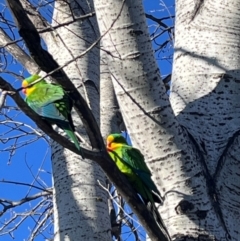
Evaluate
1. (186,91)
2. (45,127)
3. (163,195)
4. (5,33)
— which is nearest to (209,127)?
(186,91)

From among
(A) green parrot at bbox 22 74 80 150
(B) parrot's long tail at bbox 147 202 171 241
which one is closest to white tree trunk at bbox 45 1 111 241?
(A) green parrot at bbox 22 74 80 150

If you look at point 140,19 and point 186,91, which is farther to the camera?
point 186,91

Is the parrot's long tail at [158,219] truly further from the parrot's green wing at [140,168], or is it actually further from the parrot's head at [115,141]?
the parrot's head at [115,141]

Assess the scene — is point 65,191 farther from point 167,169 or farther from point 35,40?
point 35,40

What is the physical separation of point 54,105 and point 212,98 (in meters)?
0.51

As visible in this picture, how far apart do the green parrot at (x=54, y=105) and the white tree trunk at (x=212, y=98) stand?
1.19ft

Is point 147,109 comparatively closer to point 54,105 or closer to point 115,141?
point 54,105

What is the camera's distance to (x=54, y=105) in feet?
6.16

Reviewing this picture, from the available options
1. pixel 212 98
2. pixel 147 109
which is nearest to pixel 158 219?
pixel 147 109

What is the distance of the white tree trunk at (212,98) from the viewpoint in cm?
173

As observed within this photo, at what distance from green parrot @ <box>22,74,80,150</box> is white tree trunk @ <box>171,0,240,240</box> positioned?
0.36 metres

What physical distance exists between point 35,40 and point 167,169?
23.3 inches

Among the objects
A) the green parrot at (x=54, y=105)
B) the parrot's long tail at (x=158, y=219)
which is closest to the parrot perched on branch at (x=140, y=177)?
the parrot's long tail at (x=158, y=219)

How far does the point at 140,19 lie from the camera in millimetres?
1806
